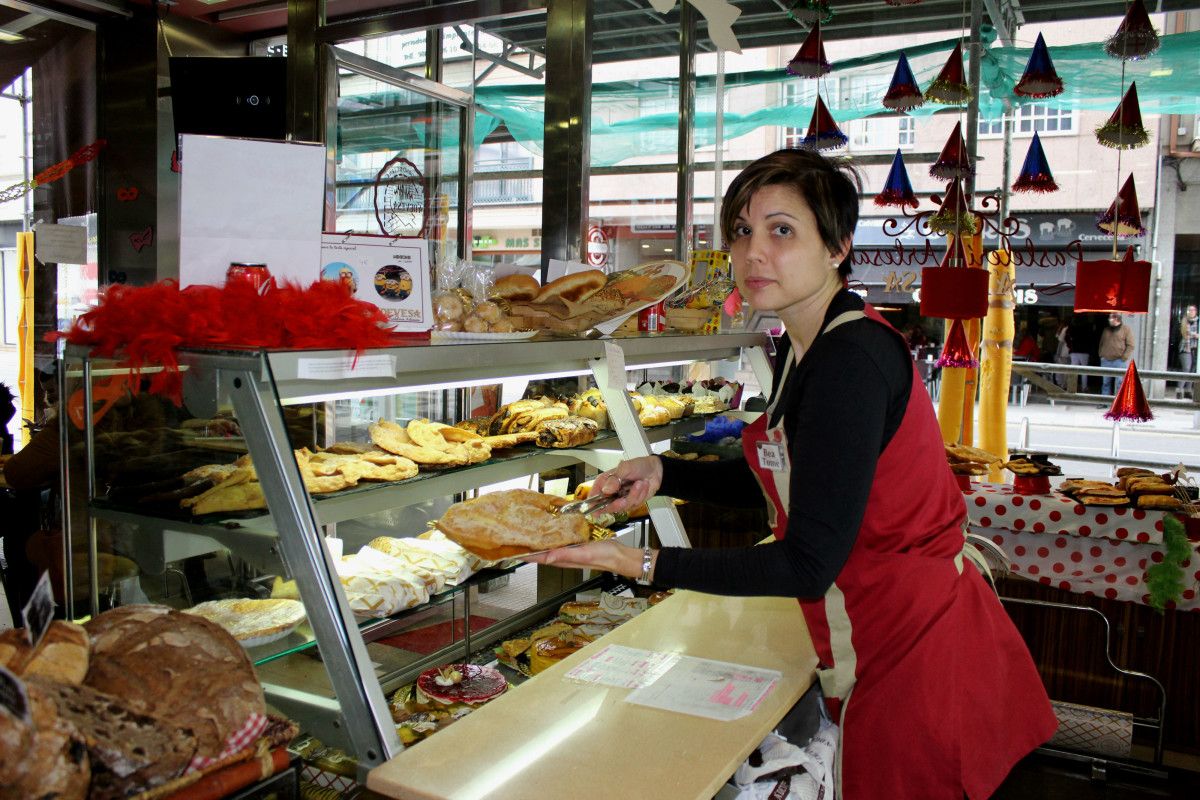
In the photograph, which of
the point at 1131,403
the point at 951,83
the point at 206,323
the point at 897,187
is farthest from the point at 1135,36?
the point at 206,323

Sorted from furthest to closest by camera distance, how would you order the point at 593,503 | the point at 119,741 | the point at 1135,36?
the point at 1135,36
the point at 593,503
the point at 119,741

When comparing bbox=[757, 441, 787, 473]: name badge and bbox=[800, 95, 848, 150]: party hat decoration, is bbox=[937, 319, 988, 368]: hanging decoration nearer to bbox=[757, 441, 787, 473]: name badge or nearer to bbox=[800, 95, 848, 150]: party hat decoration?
bbox=[800, 95, 848, 150]: party hat decoration

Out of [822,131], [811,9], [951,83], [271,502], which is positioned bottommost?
[271,502]

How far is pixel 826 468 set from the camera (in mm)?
1844

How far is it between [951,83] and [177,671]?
552cm

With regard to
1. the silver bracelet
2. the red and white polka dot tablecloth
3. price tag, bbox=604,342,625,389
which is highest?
price tag, bbox=604,342,625,389

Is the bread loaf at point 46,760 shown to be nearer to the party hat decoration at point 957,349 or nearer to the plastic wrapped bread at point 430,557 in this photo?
the plastic wrapped bread at point 430,557

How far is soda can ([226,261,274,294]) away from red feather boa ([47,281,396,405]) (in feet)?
0.10

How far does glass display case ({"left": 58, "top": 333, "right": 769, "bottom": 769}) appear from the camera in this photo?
1665mm

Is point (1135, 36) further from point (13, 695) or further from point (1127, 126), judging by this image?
point (13, 695)

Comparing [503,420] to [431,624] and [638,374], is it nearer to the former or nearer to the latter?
[431,624]

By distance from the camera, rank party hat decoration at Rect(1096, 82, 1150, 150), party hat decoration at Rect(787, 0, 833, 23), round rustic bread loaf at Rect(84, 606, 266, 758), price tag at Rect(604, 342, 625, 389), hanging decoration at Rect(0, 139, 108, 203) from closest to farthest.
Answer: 1. round rustic bread loaf at Rect(84, 606, 266, 758)
2. price tag at Rect(604, 342, 625, 389)
3. party hat decoration at Rect(787, 0, 833, 23)
4. party hat decoration at Rect(1096, 82, 1150, 150)
5. hanging decoration at Rect(0, 139, 108, 203)


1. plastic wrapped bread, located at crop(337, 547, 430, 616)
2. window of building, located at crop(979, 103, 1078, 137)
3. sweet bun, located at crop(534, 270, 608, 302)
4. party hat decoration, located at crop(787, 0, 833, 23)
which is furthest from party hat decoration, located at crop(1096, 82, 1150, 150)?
plastic wrapped bread, located at crop(337, 547, 430, 616)

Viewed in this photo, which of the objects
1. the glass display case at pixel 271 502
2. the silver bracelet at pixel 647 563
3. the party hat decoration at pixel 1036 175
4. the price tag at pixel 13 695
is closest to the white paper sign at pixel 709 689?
the silver bracelet at pixel 647 563
